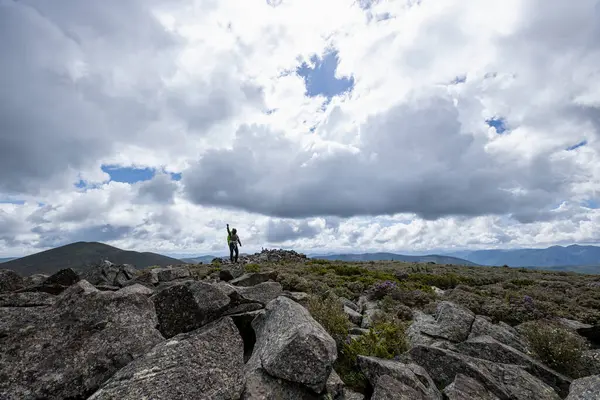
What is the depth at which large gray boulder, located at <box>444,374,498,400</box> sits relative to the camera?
283 inches

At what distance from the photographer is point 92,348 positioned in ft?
22.7

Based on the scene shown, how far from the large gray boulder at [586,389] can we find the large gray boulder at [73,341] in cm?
996

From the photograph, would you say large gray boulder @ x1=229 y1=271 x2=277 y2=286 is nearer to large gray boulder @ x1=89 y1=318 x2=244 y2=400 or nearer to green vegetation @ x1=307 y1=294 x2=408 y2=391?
green vegetation @ x1=307 y1=294 x2=408 y2=391

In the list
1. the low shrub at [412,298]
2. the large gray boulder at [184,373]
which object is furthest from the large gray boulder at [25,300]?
the low shrub at [412,298]

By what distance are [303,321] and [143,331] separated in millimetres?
3865

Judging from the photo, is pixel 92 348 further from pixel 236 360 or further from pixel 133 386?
pixel 236 360

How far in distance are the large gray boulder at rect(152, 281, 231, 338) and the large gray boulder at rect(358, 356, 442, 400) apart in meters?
4.36

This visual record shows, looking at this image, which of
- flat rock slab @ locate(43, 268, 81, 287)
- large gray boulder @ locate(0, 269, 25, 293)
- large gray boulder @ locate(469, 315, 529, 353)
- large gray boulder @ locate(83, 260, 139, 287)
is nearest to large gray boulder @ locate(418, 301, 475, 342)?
large gray boulder @ locate(469, 315, 529, 353)

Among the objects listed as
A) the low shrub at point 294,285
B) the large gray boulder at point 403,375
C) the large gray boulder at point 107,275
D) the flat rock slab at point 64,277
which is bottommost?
the large gray boulder at point 403,375

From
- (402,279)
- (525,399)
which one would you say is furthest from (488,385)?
(402,279)

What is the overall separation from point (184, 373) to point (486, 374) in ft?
24.5

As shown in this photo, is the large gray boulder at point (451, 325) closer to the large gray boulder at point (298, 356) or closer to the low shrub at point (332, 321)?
the low shrub at point (332, 321)

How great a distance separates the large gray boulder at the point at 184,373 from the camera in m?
5.60

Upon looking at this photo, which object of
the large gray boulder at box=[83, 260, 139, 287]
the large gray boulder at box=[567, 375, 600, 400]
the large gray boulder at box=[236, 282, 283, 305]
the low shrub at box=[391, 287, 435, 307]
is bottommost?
the low shrub at box=[391, 287, 435, 307]
